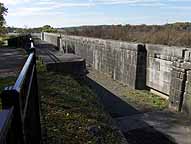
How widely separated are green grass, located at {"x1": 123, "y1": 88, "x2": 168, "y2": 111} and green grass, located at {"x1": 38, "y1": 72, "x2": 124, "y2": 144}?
2.14 meters

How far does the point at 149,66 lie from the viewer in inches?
404

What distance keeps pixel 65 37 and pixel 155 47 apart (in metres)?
16.5

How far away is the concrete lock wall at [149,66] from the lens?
7.33 metres

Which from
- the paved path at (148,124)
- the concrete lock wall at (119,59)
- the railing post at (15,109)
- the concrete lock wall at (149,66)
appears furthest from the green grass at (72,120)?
the concrete lock wall at (119,59)

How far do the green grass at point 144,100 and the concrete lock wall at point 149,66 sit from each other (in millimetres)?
325

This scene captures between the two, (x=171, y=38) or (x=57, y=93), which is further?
(x=171, y=38)

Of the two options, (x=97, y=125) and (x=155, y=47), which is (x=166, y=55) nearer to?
(x=155, y=47)

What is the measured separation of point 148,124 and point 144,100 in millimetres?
2575

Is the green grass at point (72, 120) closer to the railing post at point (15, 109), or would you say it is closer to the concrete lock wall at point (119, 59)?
the railing post at point (15, 109)

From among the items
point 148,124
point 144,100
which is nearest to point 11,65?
point 144,100

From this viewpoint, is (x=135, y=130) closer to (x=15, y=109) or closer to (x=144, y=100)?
(x=144, y=100)

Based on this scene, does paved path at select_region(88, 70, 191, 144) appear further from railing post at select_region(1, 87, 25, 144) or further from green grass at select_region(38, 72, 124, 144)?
railing post at select_region(1, 87, 25, 144)

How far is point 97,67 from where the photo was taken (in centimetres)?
1584

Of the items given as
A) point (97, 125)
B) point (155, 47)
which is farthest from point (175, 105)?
point (97, 125)
